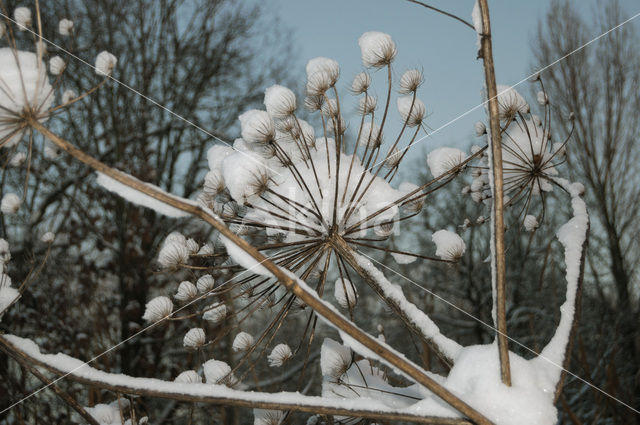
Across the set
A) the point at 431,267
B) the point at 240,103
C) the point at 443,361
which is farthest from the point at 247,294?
the point at 431,267

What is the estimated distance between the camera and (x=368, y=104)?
5.83ft

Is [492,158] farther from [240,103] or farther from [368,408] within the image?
[240,103]

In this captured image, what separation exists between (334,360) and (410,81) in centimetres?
97

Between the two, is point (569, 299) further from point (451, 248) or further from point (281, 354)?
point (281, 354)

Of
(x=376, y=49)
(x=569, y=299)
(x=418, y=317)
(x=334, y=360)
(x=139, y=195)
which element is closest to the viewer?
(x=139, y=195)

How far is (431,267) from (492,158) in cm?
975

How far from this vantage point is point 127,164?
285 inches

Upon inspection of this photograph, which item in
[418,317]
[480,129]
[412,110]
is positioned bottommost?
[418,317]

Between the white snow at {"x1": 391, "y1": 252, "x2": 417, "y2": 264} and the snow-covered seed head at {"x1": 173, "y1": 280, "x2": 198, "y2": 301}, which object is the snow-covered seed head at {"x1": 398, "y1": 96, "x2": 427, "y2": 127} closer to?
the white snow at {"x1": 391, "y1": 252, "x2": 417, "y2": 264}

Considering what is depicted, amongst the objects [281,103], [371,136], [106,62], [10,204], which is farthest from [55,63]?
[371,136]

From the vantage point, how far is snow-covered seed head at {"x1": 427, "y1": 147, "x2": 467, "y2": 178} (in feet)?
5.38

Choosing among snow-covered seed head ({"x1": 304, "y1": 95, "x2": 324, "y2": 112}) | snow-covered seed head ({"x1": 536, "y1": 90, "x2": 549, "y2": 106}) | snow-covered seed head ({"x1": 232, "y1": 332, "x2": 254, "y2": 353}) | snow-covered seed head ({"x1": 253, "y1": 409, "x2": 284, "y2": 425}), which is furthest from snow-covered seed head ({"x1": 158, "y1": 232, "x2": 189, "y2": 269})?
snow-covered seed head ({"x1": 536, "y1": 90, "x2": 549, "y2": 106})

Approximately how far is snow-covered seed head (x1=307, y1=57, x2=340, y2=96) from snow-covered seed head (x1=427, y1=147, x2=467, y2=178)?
43cm

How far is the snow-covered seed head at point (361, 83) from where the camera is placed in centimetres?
180
